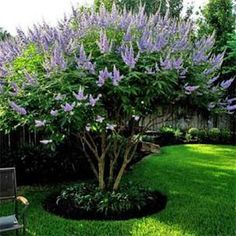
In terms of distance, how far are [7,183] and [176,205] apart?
2.11m

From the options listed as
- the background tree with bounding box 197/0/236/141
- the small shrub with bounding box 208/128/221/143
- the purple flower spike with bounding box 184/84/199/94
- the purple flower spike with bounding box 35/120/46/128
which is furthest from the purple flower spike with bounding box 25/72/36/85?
the background tree with bounding box 197/0/236/141

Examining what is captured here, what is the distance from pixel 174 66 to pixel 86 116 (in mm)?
1039

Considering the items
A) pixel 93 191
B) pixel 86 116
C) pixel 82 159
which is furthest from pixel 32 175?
pixel 86 116

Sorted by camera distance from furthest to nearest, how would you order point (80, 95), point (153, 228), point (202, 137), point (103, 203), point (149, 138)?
1. point (202, 137)
2. point (149, 138)
3. point (103, 203)
4. point (153, 228)
5. point (80, 95)

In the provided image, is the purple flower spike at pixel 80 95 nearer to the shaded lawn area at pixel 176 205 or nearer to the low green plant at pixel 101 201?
the shaded lawn area at pixel 176 205

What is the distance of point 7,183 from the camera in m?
3.90

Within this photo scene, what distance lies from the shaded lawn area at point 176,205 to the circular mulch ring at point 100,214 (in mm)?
113

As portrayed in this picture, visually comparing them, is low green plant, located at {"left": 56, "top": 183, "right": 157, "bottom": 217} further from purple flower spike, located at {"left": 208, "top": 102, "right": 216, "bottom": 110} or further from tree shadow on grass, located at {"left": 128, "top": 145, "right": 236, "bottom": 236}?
purple flower spike, located at {"left": 208, "top": 102, "right": 216, "bottom": 110}

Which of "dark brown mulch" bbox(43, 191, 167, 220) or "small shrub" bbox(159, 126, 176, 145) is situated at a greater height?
"small shrub" bbox(159, 126, 176, 145)

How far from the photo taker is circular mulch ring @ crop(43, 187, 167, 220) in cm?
427

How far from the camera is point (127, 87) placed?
3.72 metres

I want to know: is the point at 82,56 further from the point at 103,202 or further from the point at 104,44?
the point at 103,202

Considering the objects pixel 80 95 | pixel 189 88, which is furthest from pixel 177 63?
pixel 80 95

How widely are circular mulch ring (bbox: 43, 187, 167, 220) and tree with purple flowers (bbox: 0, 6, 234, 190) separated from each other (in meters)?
0.94
